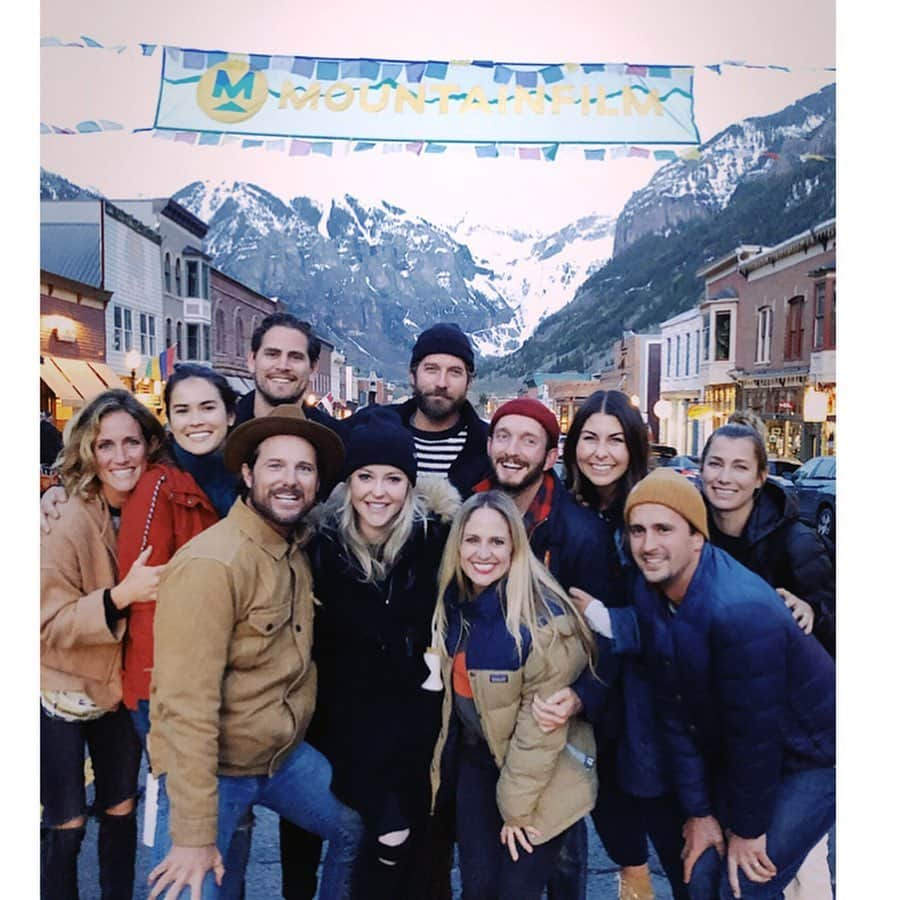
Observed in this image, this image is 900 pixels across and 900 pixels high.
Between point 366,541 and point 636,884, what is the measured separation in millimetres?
1636

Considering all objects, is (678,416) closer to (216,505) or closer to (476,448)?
(476,448)

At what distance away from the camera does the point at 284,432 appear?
2.48 metres

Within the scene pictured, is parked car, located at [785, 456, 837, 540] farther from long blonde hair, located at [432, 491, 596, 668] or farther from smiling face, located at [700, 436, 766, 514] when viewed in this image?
long blonde hair, located at [432, 491, 596, 668]

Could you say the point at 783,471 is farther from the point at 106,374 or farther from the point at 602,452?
the point at 106,374

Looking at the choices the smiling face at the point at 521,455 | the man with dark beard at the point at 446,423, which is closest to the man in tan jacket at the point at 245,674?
A: the man with dark beard at the point at 446,423

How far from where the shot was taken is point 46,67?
2.82 metres

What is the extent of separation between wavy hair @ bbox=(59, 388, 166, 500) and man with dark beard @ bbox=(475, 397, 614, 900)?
1136 millimetres

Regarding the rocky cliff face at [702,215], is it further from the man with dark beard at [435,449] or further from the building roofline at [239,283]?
the building roofline at [239,283]

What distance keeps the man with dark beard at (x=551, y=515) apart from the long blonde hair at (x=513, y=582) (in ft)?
0.29

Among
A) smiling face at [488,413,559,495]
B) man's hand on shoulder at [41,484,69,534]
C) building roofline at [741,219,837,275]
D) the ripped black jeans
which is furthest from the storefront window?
the ripped black jeans

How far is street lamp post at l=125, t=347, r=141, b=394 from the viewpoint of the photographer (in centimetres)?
271

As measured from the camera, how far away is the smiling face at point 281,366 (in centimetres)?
265

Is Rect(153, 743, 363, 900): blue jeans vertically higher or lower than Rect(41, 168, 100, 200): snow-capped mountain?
lower
